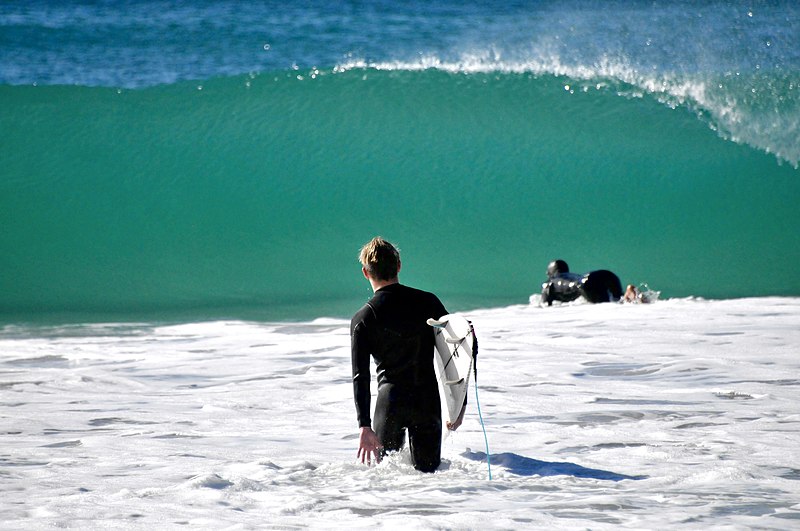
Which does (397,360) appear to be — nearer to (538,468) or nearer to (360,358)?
(360,358)

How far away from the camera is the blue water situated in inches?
448

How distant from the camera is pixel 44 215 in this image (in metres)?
12.8

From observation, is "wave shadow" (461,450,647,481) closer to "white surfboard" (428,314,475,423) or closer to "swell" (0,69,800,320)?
"white surfboard" (428,314,475,423)

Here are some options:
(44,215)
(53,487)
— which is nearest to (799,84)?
(44,215)

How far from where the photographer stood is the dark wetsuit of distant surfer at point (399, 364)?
333 cm

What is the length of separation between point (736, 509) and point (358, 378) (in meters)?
1.19

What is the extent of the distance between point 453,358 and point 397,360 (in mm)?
192

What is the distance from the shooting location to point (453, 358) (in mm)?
3424

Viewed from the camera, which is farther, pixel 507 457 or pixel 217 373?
pixel 217 373

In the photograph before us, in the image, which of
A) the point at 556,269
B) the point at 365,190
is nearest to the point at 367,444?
the point at 556,269

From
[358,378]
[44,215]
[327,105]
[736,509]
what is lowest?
[736,509]

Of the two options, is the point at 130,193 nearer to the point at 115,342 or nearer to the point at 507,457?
the point at 115,342

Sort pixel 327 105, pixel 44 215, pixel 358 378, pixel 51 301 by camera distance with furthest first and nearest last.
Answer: pixel 327 105 → pixel 44 215 → pixel 51 301 → pixel 358 378

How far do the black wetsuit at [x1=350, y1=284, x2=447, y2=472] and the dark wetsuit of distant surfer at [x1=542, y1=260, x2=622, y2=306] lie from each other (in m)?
5.50
